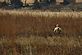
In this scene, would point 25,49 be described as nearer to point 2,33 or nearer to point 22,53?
point 22,53

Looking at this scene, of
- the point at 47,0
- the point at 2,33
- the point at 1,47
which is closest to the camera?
the point at 1,47

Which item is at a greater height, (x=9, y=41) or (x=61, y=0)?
(x=9, y=41)

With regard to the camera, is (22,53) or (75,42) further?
(75,42)

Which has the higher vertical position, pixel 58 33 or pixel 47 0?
pixel 58 33

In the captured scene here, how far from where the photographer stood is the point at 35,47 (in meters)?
7.91

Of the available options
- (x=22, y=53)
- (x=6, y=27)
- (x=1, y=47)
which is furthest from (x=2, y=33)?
(x=22, y=53)

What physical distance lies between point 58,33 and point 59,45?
2868 millimetres

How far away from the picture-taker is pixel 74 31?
37.1ft

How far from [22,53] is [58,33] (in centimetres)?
400

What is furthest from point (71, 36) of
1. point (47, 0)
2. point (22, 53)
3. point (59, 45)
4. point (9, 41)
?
point (47, 0)

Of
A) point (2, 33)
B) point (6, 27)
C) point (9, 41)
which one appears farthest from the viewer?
point (6, 27)

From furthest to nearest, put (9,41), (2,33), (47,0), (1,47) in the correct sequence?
(47,0) → (2,33) → (9,41) → (1,47)

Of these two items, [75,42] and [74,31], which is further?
[74,31]

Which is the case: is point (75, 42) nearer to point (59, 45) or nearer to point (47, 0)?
point (59, 45)
